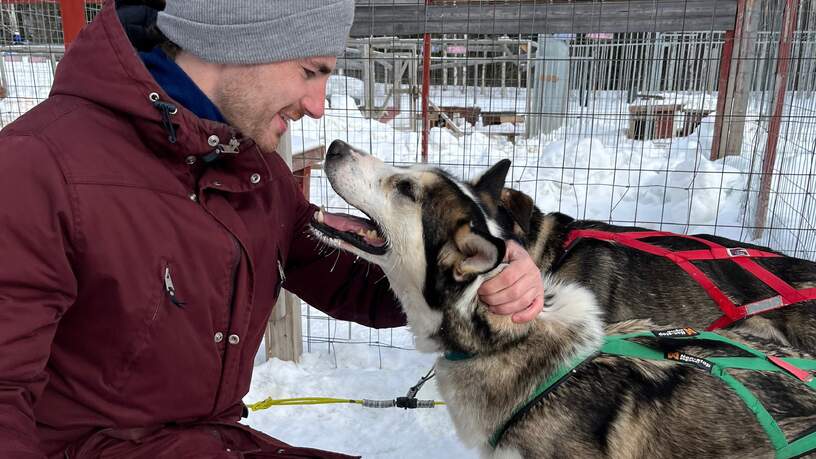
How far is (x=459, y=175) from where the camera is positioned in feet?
12.4

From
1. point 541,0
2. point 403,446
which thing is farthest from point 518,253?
point 541,0

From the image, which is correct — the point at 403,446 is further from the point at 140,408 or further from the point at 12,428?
the point at 12,428

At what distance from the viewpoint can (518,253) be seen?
6.85 ft

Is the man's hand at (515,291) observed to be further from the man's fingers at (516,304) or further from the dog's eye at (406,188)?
the dog's eye at (406,188)

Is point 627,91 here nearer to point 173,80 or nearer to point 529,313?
point 529,313

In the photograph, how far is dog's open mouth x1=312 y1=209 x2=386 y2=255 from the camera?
2117 millimetres

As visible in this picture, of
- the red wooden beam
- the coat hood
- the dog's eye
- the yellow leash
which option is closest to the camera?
the coat hood

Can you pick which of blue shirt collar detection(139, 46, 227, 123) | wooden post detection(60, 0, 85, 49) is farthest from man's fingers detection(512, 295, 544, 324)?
wooden post detection(60, 0, 85, 49)

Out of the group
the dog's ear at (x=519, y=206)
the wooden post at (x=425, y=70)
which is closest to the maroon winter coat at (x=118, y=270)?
the dog's ear at (x=519, y=206)

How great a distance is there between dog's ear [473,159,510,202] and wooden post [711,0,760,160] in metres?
3.31

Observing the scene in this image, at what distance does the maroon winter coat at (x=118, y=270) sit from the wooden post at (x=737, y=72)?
4927mm

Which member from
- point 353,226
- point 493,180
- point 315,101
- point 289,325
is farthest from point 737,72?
point 315,101

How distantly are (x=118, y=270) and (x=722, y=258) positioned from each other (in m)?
3.02

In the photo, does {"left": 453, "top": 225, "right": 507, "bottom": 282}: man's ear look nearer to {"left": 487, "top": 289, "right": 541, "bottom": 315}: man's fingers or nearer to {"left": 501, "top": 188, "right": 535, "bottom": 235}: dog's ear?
{"left": 487, "top": 289, "right": 541, "bottom": 315}: man's fingers
